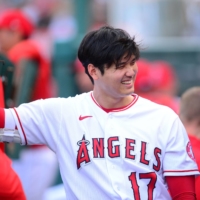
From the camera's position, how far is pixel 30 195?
7.38m

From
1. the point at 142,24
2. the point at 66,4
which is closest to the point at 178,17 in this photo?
the point at 142,24

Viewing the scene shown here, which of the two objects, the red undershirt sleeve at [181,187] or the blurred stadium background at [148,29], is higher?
the red undershirt sleeve at [181,187]

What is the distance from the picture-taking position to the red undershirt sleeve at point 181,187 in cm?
394

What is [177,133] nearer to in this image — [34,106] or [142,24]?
[34,106]

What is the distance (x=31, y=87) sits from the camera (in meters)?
7.46

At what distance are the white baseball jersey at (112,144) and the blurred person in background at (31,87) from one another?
3.08m

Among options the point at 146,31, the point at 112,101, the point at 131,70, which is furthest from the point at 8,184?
the point at 146,31

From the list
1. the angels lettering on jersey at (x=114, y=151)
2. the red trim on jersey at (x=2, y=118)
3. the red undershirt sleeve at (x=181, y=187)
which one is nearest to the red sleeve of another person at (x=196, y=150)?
the red undershirt sleeve at (x=181, y=187)

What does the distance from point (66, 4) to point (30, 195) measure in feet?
29.1

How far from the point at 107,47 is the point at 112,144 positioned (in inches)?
20.3

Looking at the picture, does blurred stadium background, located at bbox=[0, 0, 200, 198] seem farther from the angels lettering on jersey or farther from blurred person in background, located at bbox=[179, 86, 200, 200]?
the angels lettering on jersey

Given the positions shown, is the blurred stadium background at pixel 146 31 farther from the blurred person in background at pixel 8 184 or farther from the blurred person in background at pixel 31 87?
the blurred person in background at pixel 8 184

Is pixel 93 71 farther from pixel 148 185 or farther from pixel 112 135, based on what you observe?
pixel 148 185

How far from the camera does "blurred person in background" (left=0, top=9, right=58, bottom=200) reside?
291 inches
